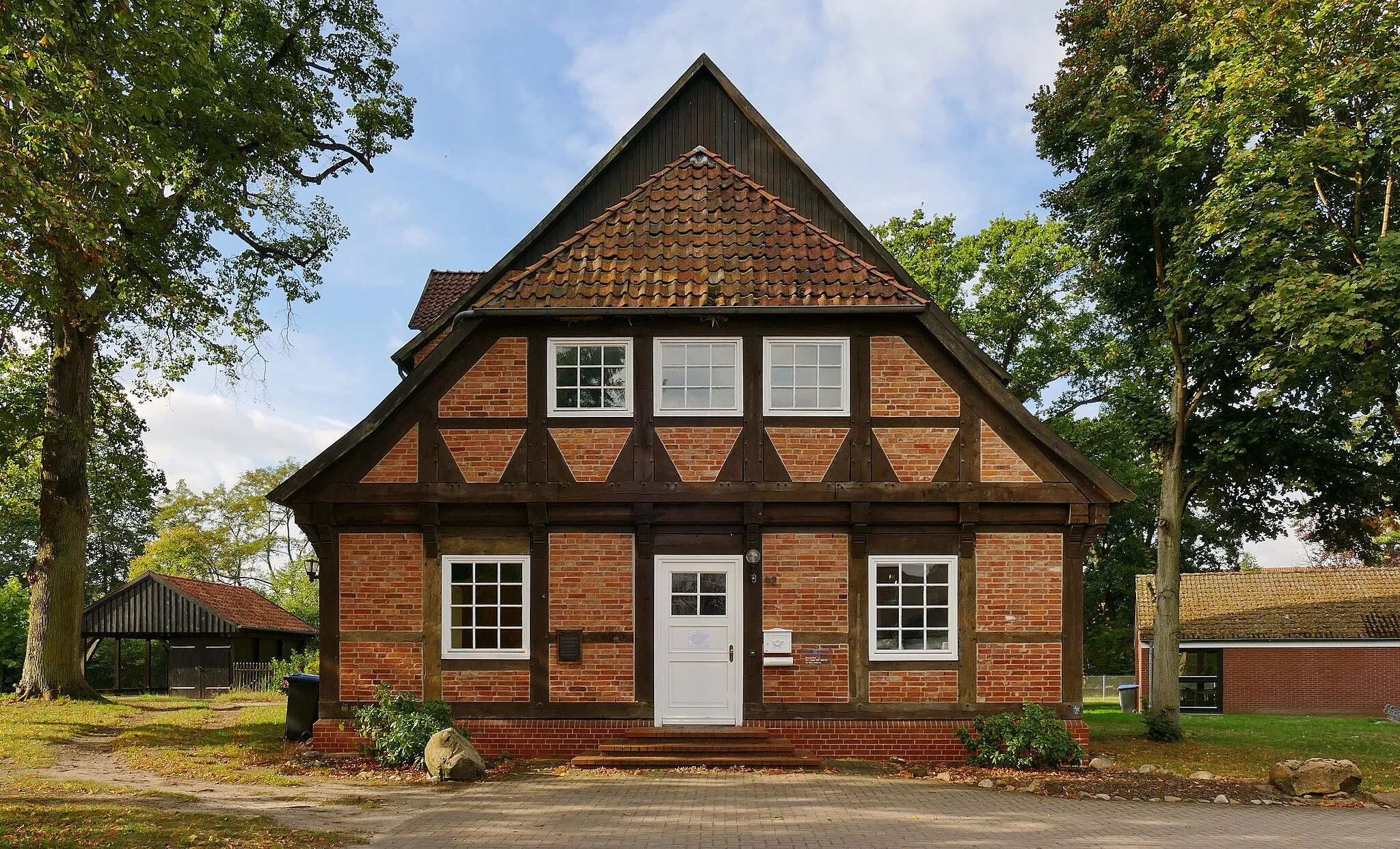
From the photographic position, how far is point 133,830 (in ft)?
28.4

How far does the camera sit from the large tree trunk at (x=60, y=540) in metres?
18.9

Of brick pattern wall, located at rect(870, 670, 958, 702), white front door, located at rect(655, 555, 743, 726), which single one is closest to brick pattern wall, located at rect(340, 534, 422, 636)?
white front door, located at rect(655, 555, 743, 726)

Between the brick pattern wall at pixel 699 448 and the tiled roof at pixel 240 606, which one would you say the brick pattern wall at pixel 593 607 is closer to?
the brick pattern wall at pixel 699 448

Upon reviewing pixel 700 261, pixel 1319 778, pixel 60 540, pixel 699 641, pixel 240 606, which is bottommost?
pixel 240 606

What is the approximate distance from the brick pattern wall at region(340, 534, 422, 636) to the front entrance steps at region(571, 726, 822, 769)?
289 cm

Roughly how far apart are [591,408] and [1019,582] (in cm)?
582

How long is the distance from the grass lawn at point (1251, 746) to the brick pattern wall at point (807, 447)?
549 centimetres

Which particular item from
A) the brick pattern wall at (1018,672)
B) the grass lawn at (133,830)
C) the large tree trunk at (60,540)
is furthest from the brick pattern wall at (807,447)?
the large tree trunk at (60,540)

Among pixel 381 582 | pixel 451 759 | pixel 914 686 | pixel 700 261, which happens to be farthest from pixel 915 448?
pixel 381 582

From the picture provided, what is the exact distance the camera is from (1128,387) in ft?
62.5

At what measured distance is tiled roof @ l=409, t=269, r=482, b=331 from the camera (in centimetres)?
1797

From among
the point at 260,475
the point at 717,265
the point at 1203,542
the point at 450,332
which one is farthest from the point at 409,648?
the point at 260,475

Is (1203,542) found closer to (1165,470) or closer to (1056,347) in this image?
(1056,347)

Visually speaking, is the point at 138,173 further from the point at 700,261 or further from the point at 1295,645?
the point at 1295,645
